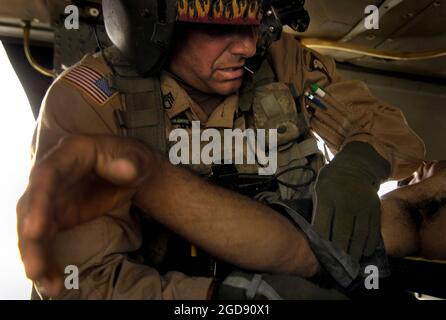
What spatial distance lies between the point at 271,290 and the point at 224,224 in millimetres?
157

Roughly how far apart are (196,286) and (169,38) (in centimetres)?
61

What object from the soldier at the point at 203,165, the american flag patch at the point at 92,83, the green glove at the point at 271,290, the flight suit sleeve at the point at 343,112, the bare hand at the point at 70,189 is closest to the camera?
the bare hand at the point at 70,189

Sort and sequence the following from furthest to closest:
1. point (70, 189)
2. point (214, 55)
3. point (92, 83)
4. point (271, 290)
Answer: point (214, 55)
point (92, 83)
point (271, 290)
point (70, 189)

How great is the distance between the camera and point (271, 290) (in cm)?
80

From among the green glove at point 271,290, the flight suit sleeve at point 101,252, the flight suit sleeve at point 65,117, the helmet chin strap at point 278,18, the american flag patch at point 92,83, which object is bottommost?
the green glove at point 271,290

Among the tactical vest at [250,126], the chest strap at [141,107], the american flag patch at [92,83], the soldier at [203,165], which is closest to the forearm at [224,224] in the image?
the soldier at [203,165]

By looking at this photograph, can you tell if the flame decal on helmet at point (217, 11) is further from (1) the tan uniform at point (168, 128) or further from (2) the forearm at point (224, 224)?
(2) the forearm at point (224, 224)

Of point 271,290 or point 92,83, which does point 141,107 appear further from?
point 271,290

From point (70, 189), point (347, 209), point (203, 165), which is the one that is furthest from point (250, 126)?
point (70, 189)

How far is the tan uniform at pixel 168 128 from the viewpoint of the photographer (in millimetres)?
814

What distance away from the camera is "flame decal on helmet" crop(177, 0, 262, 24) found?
1.03 meters

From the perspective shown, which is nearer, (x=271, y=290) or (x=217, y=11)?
(x=271, y=290)

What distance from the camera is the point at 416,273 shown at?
1.07 m

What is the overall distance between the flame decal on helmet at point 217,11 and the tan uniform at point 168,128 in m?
0.22
